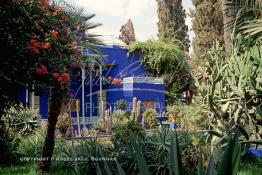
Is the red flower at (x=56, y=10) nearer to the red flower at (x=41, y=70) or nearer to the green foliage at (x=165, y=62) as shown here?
the red flower at (x=41, y=70)

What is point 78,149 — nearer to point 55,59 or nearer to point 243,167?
point 55,59

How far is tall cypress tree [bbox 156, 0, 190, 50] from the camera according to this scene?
30.7 meters

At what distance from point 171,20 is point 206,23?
6519 mm

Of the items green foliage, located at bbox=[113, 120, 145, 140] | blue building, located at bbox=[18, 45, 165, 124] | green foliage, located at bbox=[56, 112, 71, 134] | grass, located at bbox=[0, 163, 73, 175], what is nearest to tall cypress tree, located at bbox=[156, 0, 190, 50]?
blue building, located at bbox=[18, 45, 165, 124]

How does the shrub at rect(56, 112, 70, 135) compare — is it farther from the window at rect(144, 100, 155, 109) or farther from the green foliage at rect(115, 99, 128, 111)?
the window at rect(144, 100, 155, 109)

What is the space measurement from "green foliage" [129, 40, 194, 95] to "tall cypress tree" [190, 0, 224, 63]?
1923 mm

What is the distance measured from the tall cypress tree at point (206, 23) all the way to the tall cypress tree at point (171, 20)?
16.2 ft

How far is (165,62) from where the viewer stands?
26.9 m

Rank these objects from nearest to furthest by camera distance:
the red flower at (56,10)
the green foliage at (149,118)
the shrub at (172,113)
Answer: the red flower at (56,10) → the green foliage at (149,118) → the shrub at (172,113)

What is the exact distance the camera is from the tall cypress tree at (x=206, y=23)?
24250 millimetres

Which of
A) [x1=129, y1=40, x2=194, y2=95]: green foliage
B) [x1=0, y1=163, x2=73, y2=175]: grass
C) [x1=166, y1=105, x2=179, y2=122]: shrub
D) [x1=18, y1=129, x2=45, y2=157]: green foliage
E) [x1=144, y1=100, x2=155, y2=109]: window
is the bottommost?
[x1=0, y1=163, x2=73, y2=175]: grass

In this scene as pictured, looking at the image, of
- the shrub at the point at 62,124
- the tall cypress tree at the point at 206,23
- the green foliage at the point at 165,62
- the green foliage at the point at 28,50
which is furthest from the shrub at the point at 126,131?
the green foliage at the point at 165,62

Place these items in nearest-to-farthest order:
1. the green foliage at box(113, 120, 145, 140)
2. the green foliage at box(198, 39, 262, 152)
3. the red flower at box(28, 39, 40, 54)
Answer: the red flower at box(28, 39, 40, 54) → the green foliage at box(198, 39, 262, 152) → the green foliage at box(113, 120, 145, 140)

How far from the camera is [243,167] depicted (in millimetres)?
8344
